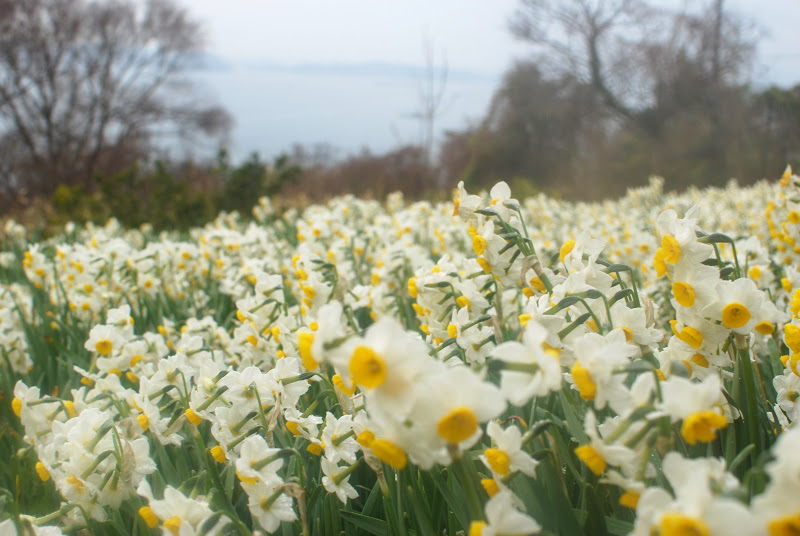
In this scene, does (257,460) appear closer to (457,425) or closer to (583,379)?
(457,425)

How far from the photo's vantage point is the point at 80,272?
297 cm

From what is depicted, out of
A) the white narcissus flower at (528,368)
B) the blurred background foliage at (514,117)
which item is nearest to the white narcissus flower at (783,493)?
the white narcissus flower at (528,368)

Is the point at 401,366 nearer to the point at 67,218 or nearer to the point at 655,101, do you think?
the point at 67,218

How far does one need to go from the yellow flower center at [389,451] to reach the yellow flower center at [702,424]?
375mm

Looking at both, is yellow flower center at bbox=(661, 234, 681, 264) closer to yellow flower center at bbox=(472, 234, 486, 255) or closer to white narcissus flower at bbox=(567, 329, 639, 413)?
white narcissus flower at bbox=(567, 329, 639, 413)

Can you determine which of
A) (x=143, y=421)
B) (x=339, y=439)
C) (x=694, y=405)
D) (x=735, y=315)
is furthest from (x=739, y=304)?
(x=143, y=421)

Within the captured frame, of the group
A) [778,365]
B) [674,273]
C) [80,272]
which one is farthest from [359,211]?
[674,273]

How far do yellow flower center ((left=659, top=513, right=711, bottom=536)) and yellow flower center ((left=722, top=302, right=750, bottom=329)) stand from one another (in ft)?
1.61

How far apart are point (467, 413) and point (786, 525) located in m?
0.34

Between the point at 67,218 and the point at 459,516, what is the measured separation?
27.2 ft

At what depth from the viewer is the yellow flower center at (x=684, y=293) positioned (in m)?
1.02

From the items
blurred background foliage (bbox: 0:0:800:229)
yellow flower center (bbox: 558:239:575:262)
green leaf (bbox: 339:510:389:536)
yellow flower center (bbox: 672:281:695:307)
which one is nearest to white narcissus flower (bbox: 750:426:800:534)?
yellow flower center (bbox: 672:281:695:307)

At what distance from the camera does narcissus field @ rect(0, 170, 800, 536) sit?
0.70 meters

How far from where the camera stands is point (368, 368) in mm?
684
